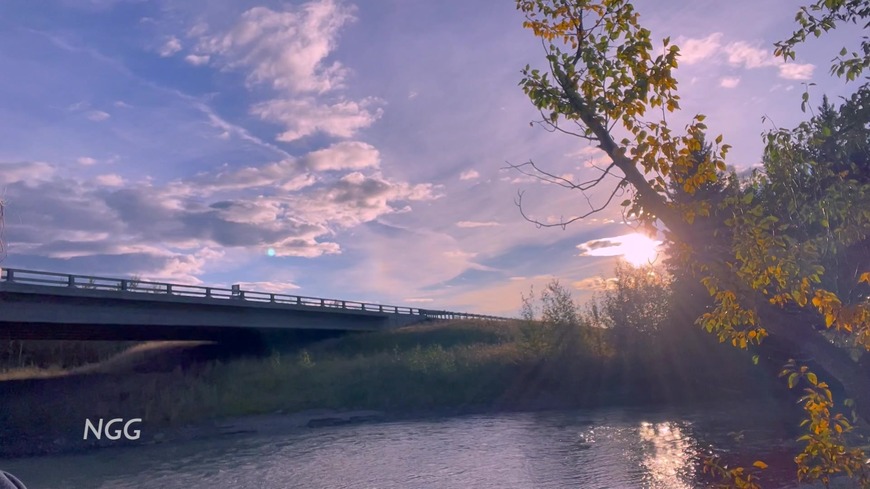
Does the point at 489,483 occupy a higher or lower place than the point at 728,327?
lower

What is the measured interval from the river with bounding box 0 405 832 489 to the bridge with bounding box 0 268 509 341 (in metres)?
11.2

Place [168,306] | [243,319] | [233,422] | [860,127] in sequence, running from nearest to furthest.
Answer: [860,127], [233,422], [168,306], [243,319]

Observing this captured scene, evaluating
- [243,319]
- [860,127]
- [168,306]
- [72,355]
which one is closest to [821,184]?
[860,127]

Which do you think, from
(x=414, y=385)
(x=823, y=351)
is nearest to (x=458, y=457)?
(x=414, y=385)

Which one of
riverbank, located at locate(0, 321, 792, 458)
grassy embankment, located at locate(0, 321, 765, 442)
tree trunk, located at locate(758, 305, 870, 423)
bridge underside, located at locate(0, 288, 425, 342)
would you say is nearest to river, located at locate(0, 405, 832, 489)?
riverbank, located at locate(0, 321, 792, 458)

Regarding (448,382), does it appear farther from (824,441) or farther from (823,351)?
(823,351)

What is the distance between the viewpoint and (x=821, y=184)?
628cm

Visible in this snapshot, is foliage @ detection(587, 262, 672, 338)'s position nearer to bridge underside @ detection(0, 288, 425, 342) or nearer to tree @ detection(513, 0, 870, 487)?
bridge underside @ detection(0, 288, 425, 342)

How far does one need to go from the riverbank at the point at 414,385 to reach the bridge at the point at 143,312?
374 centimetres

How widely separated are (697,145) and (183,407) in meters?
44.1

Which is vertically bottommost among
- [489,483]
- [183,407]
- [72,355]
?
[489,483]

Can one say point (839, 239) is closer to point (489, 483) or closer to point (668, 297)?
point (489, 483)

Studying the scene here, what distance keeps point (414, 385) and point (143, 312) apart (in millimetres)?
19140


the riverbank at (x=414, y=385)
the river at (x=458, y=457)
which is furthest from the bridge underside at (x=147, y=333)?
the river at (x=458, y=457)
